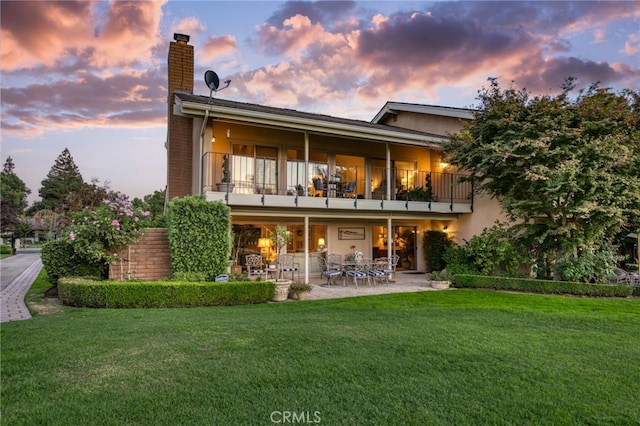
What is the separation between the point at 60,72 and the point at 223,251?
8512mm

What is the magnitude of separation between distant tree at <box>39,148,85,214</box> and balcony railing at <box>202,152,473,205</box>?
A: 180 feet

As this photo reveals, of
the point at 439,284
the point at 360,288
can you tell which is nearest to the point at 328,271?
the point at 360,288

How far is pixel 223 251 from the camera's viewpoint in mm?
9438

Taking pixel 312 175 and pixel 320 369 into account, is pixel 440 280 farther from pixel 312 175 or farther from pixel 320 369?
pixel 320 369

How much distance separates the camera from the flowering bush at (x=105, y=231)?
29.3ft

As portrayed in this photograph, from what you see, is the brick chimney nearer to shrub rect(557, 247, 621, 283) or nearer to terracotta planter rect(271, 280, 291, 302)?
terracotta planter rect(271, 280, 291, 302)

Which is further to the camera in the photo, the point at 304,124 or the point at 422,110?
the point at 422,110

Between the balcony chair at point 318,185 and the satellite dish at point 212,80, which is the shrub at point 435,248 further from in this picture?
the satellite dish at point 212,80

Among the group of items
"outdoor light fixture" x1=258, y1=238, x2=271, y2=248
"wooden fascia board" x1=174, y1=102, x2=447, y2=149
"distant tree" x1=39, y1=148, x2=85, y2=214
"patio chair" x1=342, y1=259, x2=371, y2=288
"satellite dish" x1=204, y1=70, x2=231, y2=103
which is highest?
"distant tree" x1=39, y1=148, x2=85, y2=214

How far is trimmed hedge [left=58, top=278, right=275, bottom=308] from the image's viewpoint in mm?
7523

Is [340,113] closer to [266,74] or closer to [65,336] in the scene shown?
[266,74]

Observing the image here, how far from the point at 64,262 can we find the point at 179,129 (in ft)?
18.3

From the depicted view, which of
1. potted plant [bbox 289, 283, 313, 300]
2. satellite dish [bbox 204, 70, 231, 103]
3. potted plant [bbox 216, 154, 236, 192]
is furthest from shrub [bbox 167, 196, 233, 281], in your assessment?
satellite dish [bbox 204, 70, 231, 103]

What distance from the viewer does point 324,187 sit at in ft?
42.4
